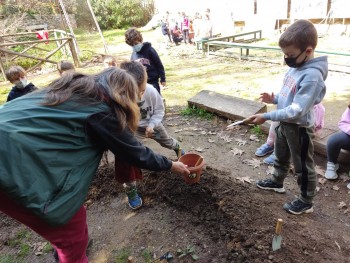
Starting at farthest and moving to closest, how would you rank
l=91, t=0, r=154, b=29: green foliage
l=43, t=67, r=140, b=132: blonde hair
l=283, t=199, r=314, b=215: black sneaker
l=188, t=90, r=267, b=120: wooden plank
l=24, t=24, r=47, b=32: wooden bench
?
l=91, t=0, r=154, b=29: green foliage, l=24, t=24, r=47, b=32: wooden bench, l=188, t=90, r=267, b=120: wooden plank, l=283, t=199, r=314, b=215: black sneaker, l=43, t=67, r=140, b=132: blonde hair

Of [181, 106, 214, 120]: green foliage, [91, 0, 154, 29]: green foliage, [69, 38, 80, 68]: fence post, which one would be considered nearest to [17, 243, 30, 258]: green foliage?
[181, 106, 214, 120]: green foliage

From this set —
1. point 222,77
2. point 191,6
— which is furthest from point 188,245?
point 191,6

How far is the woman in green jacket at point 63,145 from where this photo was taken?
139 centimetres

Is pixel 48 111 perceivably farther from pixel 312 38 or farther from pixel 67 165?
pixel 312 38

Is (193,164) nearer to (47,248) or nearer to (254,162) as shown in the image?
(254,162)

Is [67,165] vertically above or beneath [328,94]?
above

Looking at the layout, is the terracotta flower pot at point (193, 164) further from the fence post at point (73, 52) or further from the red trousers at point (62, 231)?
the fence post at point (73, 52)

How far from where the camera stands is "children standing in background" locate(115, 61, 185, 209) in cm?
262

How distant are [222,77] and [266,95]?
242 inches

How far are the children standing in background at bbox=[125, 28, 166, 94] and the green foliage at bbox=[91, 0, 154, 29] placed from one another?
81.7 feet

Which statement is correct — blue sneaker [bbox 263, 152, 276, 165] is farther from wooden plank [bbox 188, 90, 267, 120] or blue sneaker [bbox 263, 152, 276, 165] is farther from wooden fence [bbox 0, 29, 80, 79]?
wooden fence [bbox 0, 29, 80, 79]

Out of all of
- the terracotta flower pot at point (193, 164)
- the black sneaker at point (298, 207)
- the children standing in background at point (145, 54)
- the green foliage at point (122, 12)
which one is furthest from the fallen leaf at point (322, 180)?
the green foliage at point (122, 12)

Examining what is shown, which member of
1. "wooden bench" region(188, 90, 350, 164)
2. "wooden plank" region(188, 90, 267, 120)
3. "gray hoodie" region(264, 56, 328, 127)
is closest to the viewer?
"gray hoodie" region(264, 56, 328, 127)

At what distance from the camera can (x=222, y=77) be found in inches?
344
